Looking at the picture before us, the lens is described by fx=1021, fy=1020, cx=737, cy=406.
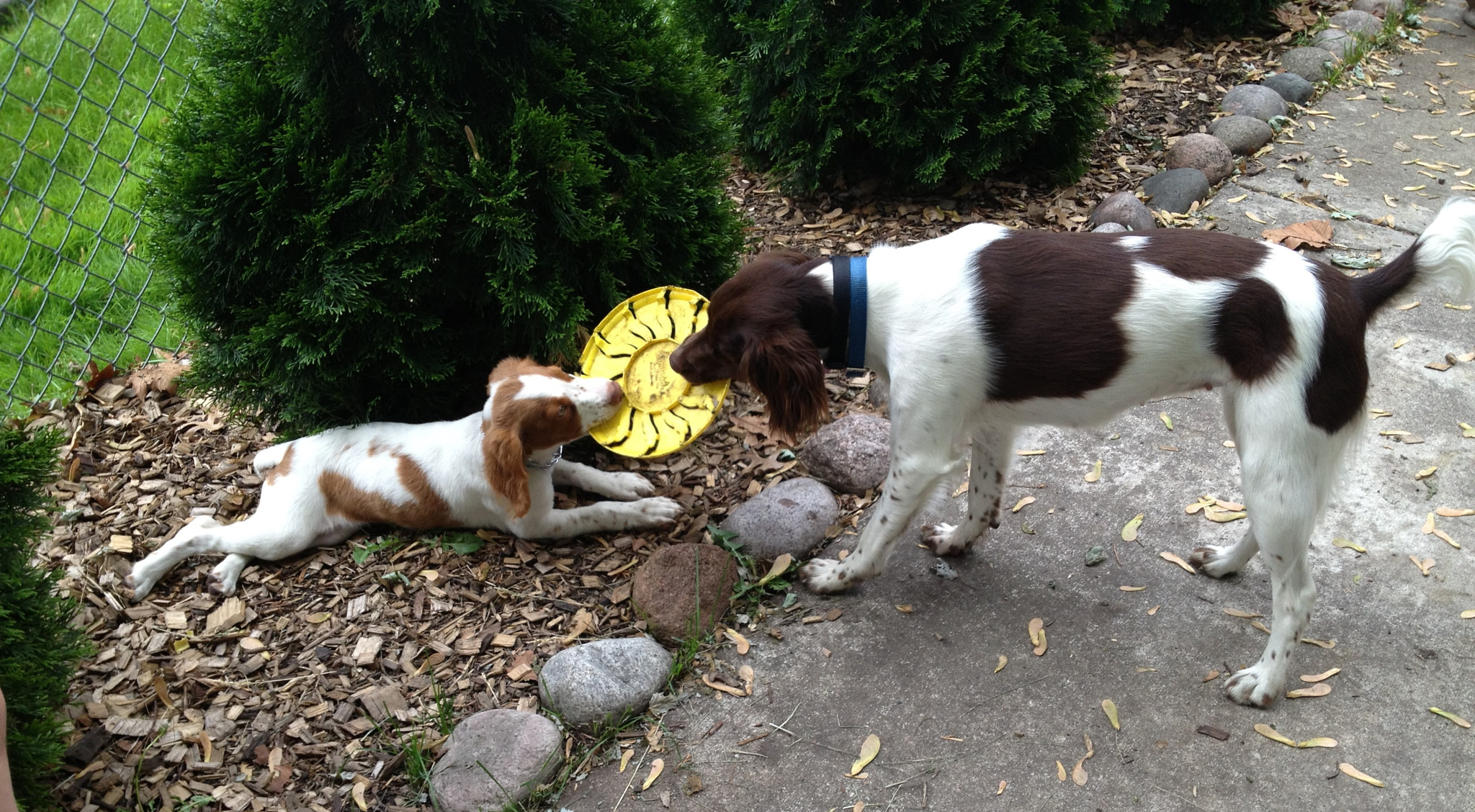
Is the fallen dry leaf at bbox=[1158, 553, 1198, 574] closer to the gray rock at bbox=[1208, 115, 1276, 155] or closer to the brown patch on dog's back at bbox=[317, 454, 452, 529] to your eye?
the brown patch on dog's back at bbox=[317, 454, 452, 529]

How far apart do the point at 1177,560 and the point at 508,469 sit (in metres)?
2.27

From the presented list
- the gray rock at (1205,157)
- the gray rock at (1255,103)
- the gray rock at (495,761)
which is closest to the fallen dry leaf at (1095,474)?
the gray rock at (495,761)

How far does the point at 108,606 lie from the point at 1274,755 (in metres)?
3.67

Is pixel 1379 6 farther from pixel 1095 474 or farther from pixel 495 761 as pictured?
pixel 495 761

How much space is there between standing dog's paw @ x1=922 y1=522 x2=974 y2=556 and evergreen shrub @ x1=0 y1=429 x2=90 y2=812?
104 inches

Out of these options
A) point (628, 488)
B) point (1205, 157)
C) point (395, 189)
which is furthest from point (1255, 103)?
point (395, 189)

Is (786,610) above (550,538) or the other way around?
above

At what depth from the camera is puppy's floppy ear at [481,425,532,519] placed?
3.29 metres

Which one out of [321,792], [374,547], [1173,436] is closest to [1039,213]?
[1173,436]

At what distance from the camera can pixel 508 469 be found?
3.29 metres

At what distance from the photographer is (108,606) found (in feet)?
11.3

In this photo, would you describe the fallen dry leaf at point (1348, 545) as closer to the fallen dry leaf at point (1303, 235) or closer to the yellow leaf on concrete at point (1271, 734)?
the yellow leaf on concrete at point (1271, 734)

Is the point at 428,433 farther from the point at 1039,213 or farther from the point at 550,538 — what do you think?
the point at 1039,213

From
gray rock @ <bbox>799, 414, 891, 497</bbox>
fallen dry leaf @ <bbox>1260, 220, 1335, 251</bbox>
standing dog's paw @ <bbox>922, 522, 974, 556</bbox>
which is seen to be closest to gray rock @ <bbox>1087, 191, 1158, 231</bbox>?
fallen dry leaf @ <bbox>1260, 220, 1335, 251</bbox>
